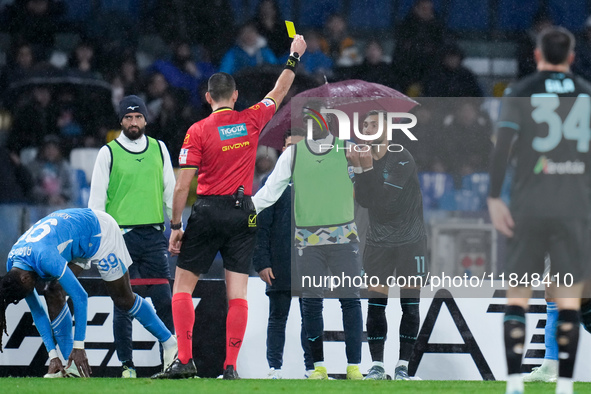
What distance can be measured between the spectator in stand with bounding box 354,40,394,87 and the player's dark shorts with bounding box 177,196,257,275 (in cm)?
392

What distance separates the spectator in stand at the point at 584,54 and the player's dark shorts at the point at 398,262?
4.67 meters

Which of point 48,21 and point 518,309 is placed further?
point 48,21

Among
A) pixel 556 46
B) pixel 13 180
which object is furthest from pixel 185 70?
pixel 556 46

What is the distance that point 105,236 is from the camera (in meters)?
6.20

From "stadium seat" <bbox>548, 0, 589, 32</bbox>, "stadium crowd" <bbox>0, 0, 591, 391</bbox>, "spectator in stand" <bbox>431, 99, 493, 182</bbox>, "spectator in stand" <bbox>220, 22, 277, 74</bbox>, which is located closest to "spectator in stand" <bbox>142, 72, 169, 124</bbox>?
"stadium crowd" <bbox>0, 0, 591, 391</bbox>

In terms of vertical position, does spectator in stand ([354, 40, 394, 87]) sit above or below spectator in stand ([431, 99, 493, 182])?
above

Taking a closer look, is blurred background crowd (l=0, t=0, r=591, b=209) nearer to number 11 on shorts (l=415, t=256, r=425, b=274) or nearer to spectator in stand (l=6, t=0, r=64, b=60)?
spectator in stand (l=6, t=0, r=64, b=60)

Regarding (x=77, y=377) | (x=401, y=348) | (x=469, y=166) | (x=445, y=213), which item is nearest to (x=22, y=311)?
(x=77, y=377)

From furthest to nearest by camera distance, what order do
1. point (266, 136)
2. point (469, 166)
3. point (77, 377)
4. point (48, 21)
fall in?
point (48, 21) → point (469, 166) → point (266, 136) → point (77, 377)

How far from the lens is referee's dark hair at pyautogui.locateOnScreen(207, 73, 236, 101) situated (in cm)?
600

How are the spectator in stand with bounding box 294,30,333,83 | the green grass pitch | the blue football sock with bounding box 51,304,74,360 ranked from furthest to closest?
the spectator in stand with bounding box 294,30,333,83 → the blue football sock with bounding box 51,304,74,360 → the green grass pitch

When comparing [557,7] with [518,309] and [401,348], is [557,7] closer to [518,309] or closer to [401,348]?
[401,348]

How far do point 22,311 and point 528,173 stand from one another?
4482 mm

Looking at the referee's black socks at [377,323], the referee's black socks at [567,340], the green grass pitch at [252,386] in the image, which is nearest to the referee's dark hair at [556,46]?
the referee's black socks at [567,340]
